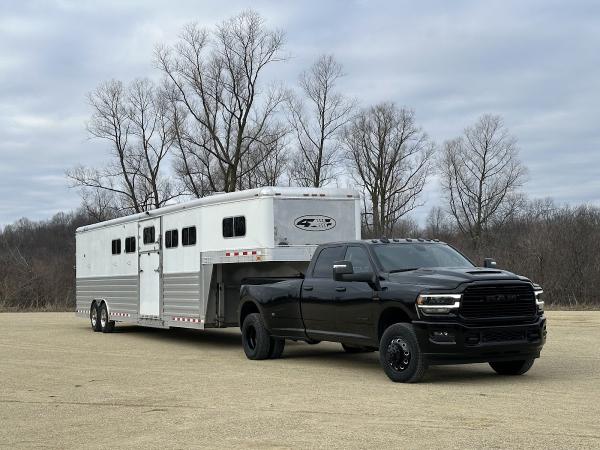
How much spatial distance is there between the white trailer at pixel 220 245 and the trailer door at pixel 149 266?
2 centimetres

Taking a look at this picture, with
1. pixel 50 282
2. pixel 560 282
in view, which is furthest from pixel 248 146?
pixel 560 282

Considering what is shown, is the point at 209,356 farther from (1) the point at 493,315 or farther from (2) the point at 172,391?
(1) the point at 493,315

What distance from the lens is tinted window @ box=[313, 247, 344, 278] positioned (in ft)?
40.7

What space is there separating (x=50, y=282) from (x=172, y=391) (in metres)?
30.5

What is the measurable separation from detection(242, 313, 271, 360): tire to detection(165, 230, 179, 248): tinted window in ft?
12.3

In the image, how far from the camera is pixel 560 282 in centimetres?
3456

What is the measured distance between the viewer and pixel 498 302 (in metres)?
10.3

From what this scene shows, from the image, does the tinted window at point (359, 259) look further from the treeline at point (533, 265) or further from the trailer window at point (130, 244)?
the treeline at point (533, 265)

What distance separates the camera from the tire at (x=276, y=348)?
1370 centimetres

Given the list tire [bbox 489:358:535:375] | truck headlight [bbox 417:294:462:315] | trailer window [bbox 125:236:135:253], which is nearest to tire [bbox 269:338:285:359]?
tire [bbox 489:358:535:375]

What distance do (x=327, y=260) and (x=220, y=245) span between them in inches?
140

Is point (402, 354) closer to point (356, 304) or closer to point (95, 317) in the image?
point (356, 304)

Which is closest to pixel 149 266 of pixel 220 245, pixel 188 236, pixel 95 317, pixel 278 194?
pixel 188 236

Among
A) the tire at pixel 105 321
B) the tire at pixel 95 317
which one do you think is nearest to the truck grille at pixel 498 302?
the tire at pixel 105 321
